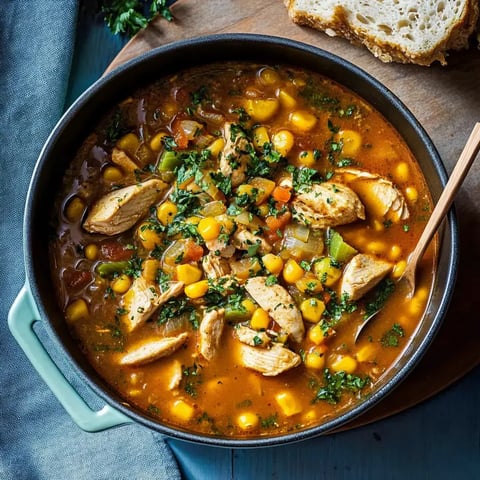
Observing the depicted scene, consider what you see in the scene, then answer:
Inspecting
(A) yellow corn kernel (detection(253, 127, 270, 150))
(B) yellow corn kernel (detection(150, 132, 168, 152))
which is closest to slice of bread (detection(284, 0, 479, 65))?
(A) yellow corn kernel (detection(253, 127, 270, 150))

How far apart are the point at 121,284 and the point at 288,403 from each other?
1029mm

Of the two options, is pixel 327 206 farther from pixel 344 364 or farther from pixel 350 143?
pixel 344 364

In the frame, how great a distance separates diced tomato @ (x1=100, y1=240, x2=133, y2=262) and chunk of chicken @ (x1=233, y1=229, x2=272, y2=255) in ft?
1.82

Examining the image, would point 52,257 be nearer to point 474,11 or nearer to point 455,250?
point 455,250

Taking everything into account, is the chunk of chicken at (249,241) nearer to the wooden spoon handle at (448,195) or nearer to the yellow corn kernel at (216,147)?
the yellow corn kernel at (216,147)

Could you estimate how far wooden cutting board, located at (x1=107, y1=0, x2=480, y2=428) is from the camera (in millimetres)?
4125

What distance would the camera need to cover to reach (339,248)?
13.0 ft

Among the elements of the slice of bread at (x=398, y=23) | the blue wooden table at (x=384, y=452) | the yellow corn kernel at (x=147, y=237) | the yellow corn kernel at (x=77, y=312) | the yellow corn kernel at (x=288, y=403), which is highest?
the slice of bread at (x=398, y=23)

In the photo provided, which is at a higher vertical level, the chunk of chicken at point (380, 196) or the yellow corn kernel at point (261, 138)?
the yellow corn kernel at point (261, 138)

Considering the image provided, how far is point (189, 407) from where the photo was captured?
3996 mm

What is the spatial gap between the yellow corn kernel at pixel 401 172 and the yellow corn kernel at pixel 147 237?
1.25m

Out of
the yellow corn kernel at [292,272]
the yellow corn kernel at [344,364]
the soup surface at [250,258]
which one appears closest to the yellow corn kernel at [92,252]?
the soup surface at [250,258]

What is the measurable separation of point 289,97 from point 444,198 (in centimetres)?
99

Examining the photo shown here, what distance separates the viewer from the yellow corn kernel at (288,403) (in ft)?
13.0
